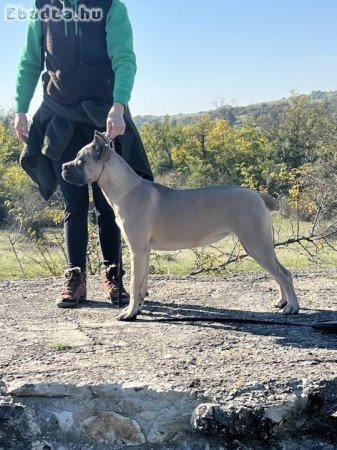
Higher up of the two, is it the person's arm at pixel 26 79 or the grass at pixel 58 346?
the person's arm at pixel 26 79

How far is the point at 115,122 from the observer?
5.62 metres

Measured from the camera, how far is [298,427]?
3.89 m

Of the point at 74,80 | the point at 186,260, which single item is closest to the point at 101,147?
the point at 74,80

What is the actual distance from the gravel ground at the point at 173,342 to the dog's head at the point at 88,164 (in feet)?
4.15

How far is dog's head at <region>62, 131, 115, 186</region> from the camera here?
553cm

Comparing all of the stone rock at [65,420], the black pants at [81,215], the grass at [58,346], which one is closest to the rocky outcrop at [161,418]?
the stone rock at [65,420]

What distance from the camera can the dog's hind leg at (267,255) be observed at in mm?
5494

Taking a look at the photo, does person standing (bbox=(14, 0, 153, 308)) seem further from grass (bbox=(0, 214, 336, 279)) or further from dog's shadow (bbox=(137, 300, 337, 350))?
grass (bbox=(0, 214, 336, 279))

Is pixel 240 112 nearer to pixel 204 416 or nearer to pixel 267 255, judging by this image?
pixel 267 255

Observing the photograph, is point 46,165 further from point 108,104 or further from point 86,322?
point 86,322

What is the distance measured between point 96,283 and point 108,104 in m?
2.38

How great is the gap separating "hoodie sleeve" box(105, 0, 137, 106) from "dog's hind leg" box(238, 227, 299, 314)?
5.48ft

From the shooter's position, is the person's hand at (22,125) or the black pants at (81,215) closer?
the black pants at (81,215)

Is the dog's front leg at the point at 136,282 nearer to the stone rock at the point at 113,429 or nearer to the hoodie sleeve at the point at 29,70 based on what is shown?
the stone rock at the point at 113,429
